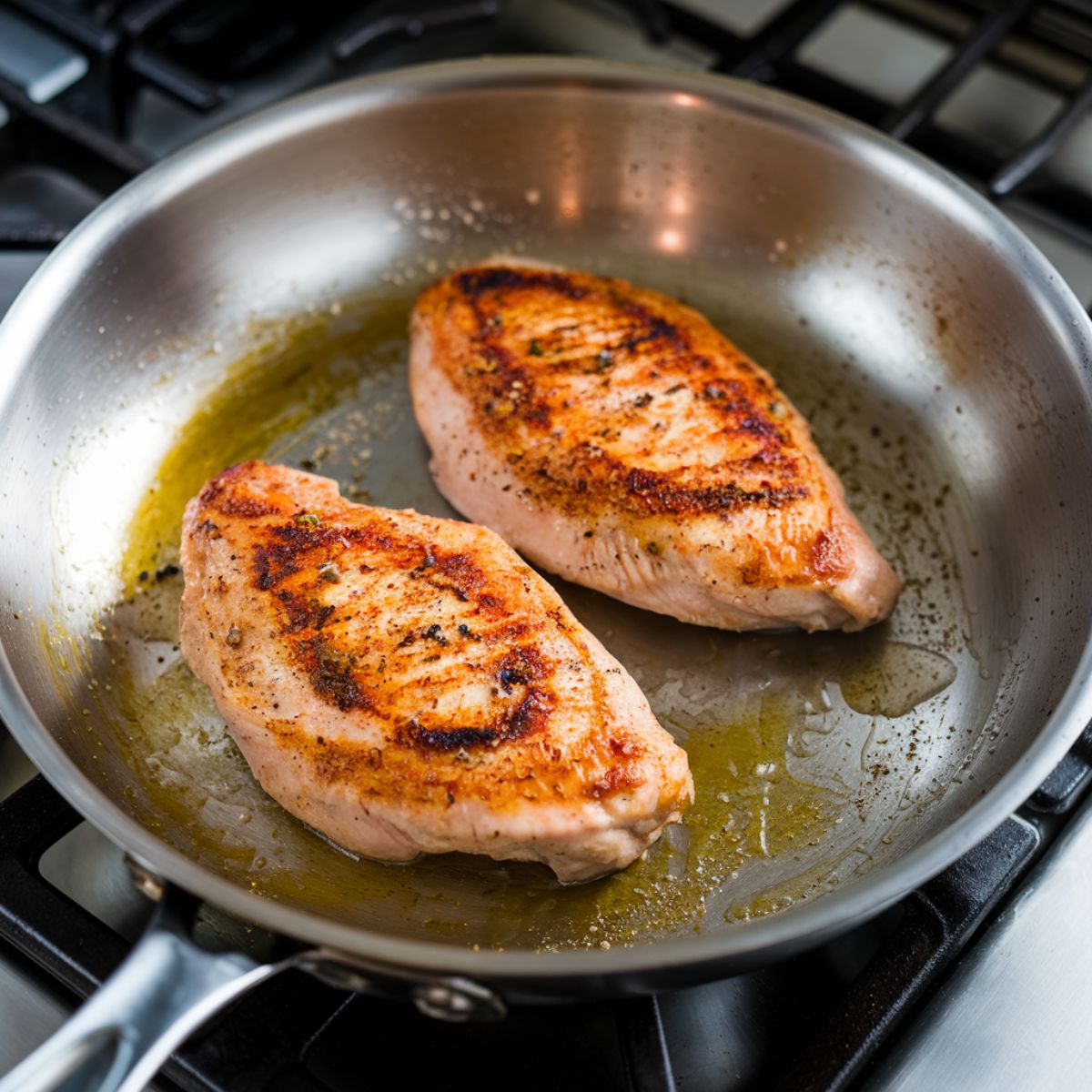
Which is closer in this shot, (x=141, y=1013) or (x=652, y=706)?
(x=141, y=1013)

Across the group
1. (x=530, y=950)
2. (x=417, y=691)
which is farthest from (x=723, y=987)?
(x=417, y=691)

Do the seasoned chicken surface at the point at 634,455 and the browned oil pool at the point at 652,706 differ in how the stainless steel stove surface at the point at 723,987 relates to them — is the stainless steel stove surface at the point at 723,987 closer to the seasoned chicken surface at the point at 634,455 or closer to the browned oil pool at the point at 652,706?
the browned oil pool at the point at 652,706

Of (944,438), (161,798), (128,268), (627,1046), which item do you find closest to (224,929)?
(161,798)

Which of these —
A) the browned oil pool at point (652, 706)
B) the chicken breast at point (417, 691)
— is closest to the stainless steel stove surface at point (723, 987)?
the browned oil pool at point (652, 706)

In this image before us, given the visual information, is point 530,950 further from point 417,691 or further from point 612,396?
point 612,396

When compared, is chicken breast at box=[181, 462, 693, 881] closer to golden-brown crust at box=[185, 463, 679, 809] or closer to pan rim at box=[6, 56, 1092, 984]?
golden-brown crust at box=[185, 463, 679, 809]

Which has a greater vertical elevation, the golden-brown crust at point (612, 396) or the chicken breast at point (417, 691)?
the golden-brown crust at point (612, 396)
